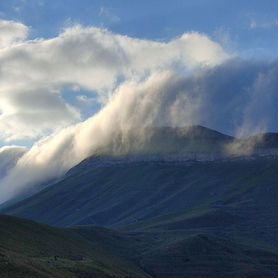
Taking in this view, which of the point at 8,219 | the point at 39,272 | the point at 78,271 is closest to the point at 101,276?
the point at 78,271

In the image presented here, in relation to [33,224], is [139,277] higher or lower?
lower

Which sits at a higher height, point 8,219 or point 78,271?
point 8,219

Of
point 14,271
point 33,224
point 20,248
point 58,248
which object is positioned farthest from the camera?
point 33,224

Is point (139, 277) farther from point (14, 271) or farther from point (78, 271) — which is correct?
point (14, 271)

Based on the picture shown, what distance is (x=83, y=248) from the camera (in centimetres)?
19262

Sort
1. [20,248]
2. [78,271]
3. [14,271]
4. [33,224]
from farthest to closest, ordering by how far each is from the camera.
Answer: [33,224] < [20,248] < [78,271] < [14,271]

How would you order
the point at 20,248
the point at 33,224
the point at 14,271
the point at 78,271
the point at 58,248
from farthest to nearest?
1. the point at 33,224
2. the point at 58,248
3. the point at 20,248
4. the point at 78,271
5. the point at 14,271

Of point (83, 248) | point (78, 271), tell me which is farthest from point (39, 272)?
point (83, 248)

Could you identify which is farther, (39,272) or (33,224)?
(33,224)

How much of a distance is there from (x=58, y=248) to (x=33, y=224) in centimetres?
2313

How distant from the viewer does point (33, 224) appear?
186m

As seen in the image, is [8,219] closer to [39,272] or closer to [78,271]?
[78,271]

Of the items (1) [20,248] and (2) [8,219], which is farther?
(2) [8,219]

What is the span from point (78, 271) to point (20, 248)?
69.8 feet
